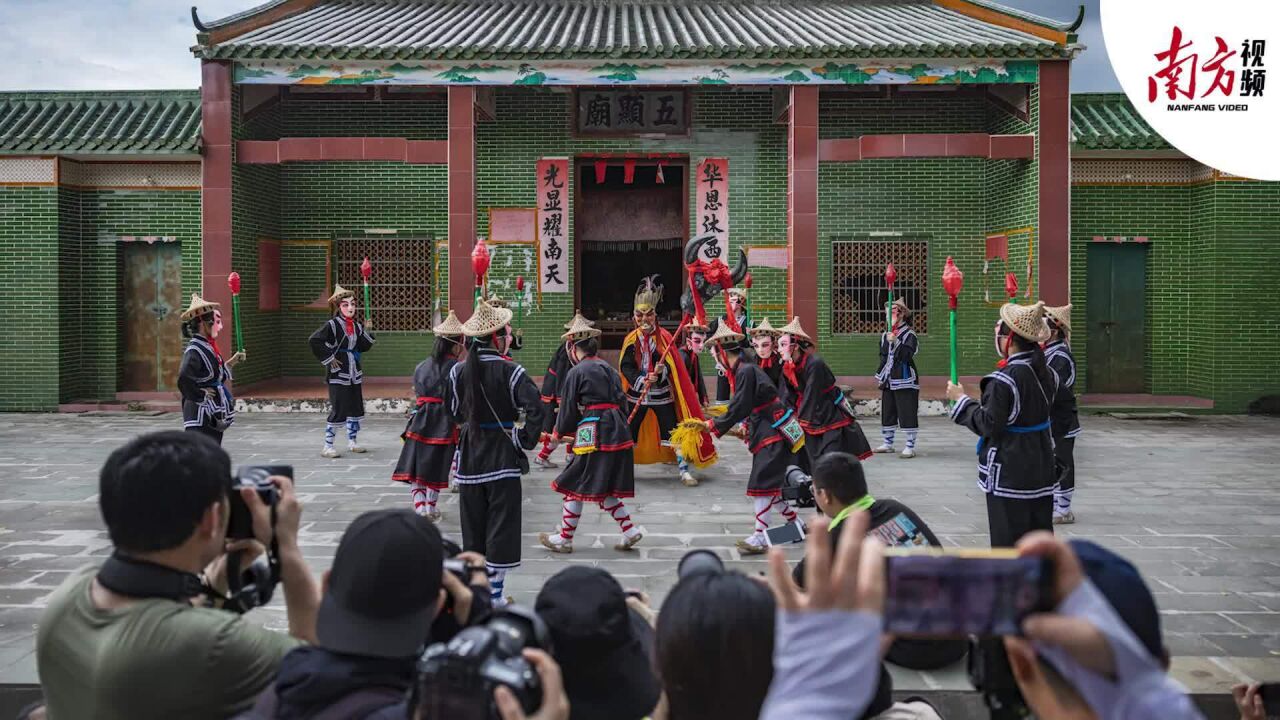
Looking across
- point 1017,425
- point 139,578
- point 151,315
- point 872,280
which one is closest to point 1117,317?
point 872,280

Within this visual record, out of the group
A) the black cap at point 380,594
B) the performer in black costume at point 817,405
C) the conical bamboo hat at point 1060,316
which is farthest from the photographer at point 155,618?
the conical bamboo hat at point 1060,316

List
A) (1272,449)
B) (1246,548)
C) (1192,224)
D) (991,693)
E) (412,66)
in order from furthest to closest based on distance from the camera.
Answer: (1192,224), (412,66), (1272,449), (1246,548), (991,693)

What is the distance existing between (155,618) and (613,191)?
543 inches

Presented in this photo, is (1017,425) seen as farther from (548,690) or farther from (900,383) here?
(900,383)

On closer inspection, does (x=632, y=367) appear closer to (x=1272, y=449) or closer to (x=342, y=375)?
(x=342, y=375)

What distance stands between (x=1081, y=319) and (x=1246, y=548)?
8169 millimetres

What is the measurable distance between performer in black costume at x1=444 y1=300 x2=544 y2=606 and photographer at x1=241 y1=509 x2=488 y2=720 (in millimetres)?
3555

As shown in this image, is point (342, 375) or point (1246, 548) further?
point (342, 375)

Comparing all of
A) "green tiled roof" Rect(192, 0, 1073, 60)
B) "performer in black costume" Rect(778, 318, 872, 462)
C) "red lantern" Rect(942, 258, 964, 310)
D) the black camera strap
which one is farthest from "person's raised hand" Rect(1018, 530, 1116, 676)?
"green tiled roof" Rect(192, 0, 1073, 60)

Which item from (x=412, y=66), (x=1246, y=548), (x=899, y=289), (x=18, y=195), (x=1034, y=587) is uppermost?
(x=412, y=66)

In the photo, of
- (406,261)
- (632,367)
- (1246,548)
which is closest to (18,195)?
(406,261)

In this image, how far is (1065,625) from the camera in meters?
1.25

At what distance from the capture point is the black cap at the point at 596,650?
200cm

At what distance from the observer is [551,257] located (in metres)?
14.9
